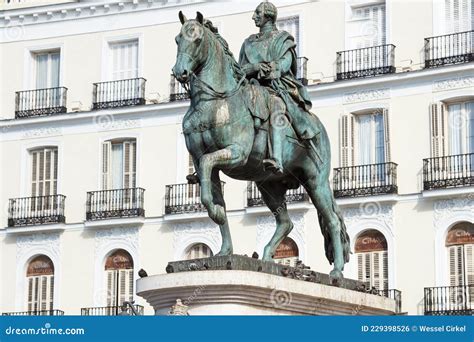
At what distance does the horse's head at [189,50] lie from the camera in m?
17.0

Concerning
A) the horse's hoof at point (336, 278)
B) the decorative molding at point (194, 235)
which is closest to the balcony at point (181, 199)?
the decorative molding at point (194, 235)

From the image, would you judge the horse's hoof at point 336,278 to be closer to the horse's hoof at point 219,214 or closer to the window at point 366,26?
the horse's hoof at point 219,214

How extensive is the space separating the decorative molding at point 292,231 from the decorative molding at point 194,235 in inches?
56.1

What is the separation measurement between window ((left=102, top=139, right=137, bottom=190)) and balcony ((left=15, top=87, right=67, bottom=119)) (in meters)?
2.26

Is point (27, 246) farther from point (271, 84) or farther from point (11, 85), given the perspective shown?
point (271, 84)

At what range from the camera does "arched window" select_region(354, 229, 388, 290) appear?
42.2 metres

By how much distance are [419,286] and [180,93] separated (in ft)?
34.8

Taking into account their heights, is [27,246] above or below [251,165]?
above

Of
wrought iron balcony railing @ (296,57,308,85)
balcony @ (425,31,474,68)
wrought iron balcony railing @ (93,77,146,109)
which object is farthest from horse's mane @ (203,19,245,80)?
wrought iron balcony railing @ (93,77,146,109)

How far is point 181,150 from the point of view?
4606 centimetres

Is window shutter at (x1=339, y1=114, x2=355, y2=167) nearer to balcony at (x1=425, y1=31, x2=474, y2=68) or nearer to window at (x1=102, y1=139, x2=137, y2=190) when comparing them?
balcony at (x1=425, y1=31, x2=474, y2=68)

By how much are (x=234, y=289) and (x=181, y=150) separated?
29783mm

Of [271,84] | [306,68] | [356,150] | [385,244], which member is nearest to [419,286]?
[385,244]

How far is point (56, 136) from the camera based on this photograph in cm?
4828
